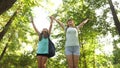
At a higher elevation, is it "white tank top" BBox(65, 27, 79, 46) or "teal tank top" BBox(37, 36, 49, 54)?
"white tank top" BBox(65, 27, 79, 46)

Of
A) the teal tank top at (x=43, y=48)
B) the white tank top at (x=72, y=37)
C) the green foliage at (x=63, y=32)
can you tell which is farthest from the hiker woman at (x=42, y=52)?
the green foliage at (x=63, y=32)

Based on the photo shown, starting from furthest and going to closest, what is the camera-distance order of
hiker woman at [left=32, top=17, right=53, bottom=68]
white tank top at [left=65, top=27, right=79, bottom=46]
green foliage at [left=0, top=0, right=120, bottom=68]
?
1. green foliage at [left=0, top=0, right=120, bottom=68]
2. hiker woman at [left=32, top=17, right=53, bottom=68]
3. white tank top at [left=65, top=27, right=79, bottom=46]

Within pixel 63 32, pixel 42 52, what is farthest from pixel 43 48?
pixel 63 32

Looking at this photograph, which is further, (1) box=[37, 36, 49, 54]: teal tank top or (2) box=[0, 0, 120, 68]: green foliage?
(2) box=[0, 0, 120, 68]: green foliage

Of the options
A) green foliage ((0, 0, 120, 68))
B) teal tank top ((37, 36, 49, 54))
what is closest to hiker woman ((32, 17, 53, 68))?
teal tank top ((37, 36, 49, 54))

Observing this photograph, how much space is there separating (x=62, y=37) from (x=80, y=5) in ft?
13.0

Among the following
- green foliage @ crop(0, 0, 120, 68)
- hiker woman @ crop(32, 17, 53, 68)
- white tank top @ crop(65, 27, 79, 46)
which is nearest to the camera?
white tank top @ crop(65, 27, 79, 46)

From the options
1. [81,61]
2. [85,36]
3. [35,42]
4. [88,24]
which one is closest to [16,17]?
[88,24]

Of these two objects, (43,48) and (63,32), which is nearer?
(43,48)

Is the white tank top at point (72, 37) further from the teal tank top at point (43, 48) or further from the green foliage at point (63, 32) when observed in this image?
the green foliage at point (63, 32)

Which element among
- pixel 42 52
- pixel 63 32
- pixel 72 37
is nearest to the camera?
pixel 72 37

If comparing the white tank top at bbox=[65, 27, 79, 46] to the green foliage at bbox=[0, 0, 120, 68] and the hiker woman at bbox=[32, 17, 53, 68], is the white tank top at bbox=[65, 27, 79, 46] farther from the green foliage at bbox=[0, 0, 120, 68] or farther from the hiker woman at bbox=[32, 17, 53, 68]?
the green foliage at bbox=[0, 0, 120, 68]

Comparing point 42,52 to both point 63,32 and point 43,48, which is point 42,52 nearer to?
point 43,48

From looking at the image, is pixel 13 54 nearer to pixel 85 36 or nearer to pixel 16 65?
pixel 16 65
